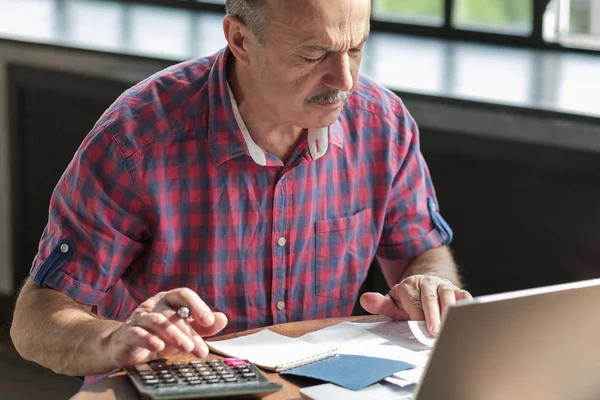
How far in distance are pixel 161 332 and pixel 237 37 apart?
0.60 meters

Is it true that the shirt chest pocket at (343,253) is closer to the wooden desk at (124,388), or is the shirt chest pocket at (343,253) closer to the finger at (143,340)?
the wooden desk at (124,388)

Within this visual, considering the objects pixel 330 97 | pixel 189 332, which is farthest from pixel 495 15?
pixel 189 332

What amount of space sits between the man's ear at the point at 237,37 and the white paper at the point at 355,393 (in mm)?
641

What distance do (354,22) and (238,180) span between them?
13.6 inches

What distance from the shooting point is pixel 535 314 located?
1203 millimetres

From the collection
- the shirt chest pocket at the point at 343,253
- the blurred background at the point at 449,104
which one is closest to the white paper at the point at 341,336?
the shirt chest pocket at the point at 343,253

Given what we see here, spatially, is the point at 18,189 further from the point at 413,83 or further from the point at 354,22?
the point at 354,22

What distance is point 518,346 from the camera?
1.22 metres

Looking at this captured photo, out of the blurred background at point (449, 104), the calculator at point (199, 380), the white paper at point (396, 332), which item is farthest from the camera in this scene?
the blurred background at point (449, 104)

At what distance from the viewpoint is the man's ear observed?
5.96 feet

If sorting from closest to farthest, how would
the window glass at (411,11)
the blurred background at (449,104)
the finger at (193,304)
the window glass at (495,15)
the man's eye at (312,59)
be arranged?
1. the finger at (193,304)
2. the man's eye at (312,59)
3. the blurred background at (449,104)
4. the window glass at (495,15)
5. the window glass at (411,11)

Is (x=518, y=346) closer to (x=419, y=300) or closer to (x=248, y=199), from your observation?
(x=419, y=300)

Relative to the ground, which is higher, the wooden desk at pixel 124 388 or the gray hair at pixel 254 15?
the gray hair at pixel 254 15

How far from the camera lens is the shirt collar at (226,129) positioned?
1.84 meters
